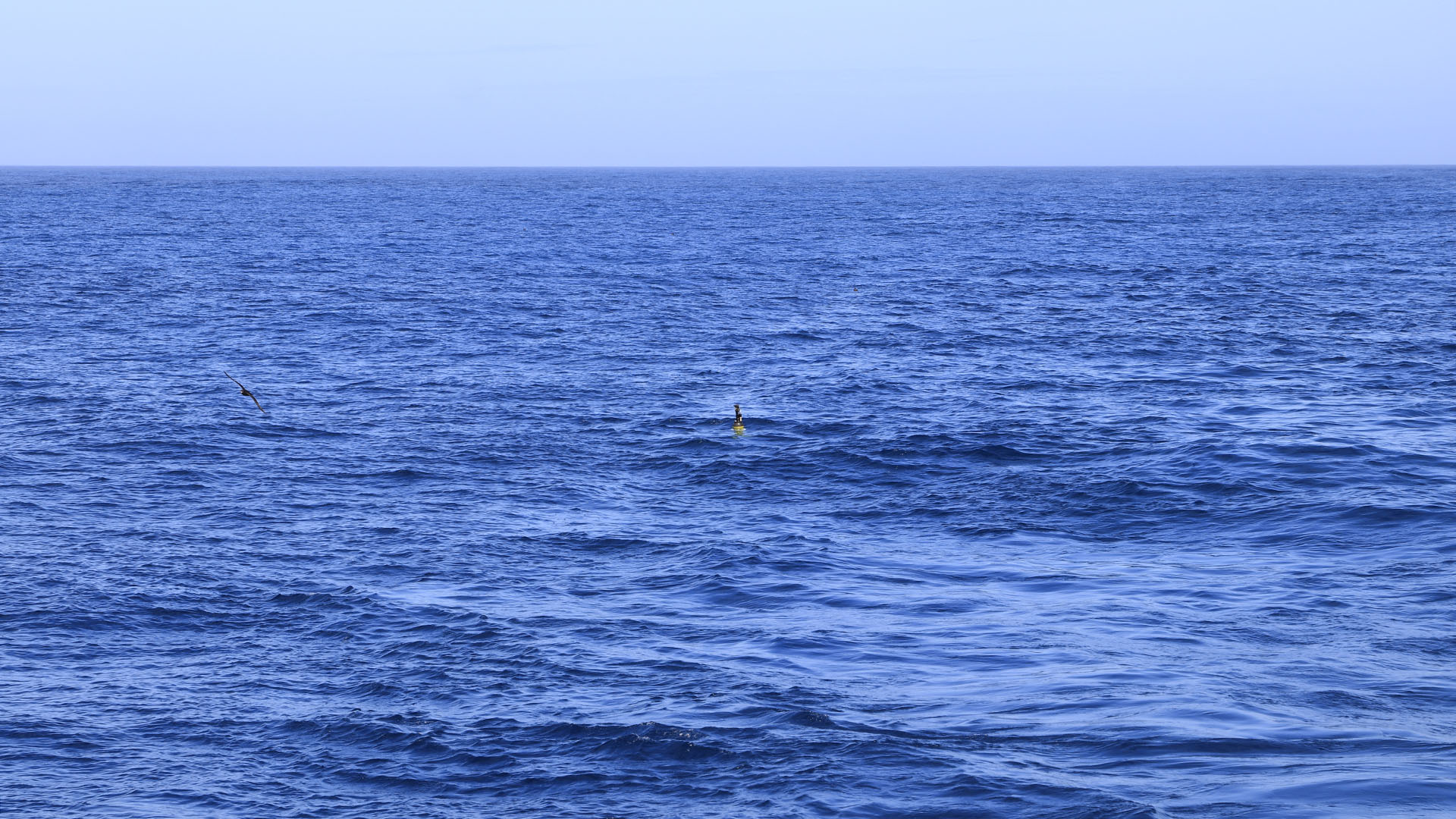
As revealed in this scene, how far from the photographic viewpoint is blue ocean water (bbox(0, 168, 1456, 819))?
14.7m

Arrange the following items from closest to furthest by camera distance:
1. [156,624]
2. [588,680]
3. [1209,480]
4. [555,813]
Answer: [555,813]
[588,680]
[156,624]
[1209,480]

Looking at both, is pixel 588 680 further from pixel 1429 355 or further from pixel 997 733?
pixel 1429 355

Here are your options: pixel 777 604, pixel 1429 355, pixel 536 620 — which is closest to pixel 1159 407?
pixel 1429 355

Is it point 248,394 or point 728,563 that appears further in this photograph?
point 248,394

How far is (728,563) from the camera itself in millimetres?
22219

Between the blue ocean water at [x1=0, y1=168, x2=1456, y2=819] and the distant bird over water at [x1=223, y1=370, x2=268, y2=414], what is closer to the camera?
the blue ocean water at [x1=0, y1=168, x2=1456, y2=819]

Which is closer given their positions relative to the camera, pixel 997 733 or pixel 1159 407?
pixel 997 733

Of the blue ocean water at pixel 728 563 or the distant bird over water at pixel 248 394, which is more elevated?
the distant bird over water at pixel 248 394

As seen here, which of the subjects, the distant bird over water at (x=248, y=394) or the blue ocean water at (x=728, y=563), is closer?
the blue ocean water at (x=728, y=563)

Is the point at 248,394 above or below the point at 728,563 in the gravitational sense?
above

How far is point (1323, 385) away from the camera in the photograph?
120 feet

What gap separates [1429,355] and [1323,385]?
6332mm

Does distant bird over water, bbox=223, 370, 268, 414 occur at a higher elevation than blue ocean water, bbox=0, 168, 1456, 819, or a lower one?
higher

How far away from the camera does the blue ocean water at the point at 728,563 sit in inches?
577
